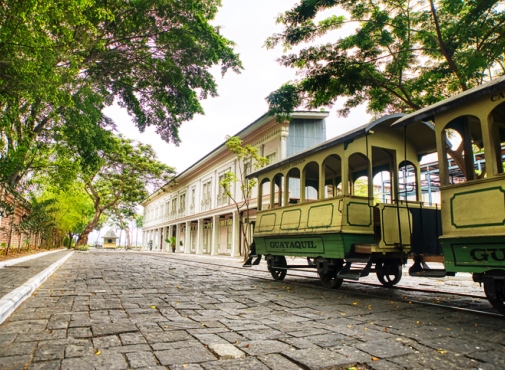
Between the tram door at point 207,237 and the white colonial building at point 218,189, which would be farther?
the tram door at point 207,237

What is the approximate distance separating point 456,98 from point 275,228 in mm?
5299

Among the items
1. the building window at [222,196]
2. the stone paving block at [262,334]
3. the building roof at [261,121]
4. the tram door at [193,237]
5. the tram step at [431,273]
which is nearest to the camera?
the stone paving block at [262,334]

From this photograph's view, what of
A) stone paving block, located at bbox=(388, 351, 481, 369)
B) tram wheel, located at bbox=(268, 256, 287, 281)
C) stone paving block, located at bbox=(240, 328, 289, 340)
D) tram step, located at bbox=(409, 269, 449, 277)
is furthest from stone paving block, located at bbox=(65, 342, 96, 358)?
tram wheel, located at bbox=(268, 256, 287, 281)

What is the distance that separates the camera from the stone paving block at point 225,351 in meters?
2.96

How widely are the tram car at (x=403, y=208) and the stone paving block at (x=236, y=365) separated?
10.5ft

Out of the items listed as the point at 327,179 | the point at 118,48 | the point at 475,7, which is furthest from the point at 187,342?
the point at 118,48

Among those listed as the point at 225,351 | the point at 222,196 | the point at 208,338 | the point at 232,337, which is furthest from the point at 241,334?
the point at 222,196

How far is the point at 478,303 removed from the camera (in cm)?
587

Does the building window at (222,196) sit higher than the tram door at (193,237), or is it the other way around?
the building window at (222,196)

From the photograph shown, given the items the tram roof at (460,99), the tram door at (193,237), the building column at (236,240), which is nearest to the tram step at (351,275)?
the tram roof at (460,99)

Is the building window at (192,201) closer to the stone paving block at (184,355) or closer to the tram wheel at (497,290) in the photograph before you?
the tram wheel at (497,290)

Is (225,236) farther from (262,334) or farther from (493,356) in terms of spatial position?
(493,356)

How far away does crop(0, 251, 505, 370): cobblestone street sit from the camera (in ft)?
9.37

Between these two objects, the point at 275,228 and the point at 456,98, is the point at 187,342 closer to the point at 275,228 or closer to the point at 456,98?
the point at 456,98
